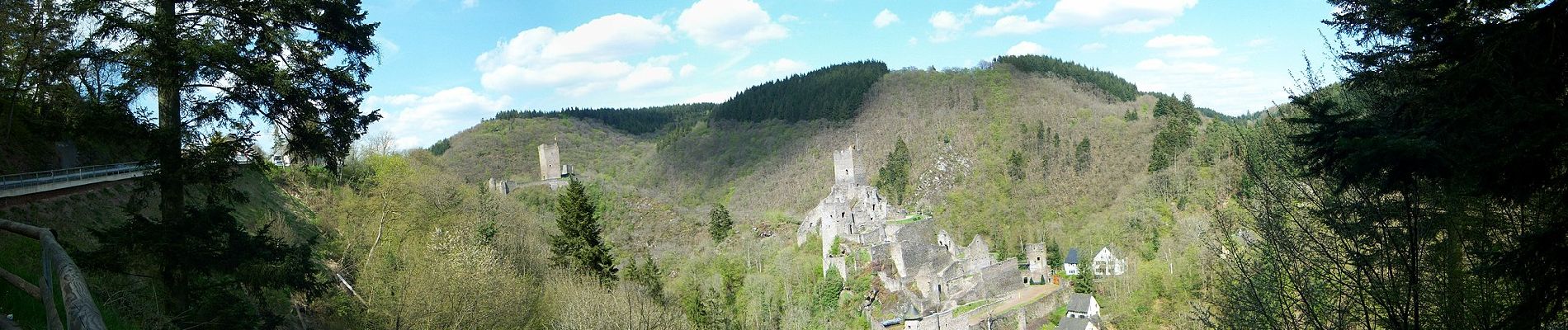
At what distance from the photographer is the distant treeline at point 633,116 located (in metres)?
130

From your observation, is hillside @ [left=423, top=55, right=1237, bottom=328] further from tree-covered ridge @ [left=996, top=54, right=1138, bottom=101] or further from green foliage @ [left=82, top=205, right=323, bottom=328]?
green foliage @ [left=82, top=205, right=323, bottom=328]

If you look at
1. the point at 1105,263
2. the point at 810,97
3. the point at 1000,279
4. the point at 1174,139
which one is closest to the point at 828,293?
the point at 1000,279

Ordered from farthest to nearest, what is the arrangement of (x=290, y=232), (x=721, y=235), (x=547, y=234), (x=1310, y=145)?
(x=721, y=235), (x=547, y=234), (x=290, y=232), (x=1310, y=145)

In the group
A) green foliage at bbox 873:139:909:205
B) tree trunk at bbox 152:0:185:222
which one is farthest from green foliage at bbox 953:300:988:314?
tree trunk at bbox 152:0:185:222

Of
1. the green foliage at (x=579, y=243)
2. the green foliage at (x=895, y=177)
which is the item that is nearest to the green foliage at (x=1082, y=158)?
the green foliage at (x=895, y=177)

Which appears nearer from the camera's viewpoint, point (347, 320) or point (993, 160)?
point (347, 320)

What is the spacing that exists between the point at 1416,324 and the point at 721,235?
158 feet

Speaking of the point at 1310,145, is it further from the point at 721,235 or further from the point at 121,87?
the point at 721,235

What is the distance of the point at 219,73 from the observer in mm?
8242

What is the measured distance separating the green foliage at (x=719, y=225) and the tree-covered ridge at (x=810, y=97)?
4834 cm

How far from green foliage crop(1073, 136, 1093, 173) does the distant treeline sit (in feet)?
255

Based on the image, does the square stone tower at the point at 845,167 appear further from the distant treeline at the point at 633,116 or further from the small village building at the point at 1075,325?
the distant treeline at the point at 633,116

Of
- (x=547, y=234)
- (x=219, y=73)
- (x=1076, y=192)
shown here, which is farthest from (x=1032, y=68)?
(x=219, y=73)

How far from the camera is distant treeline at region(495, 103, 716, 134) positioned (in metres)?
130
